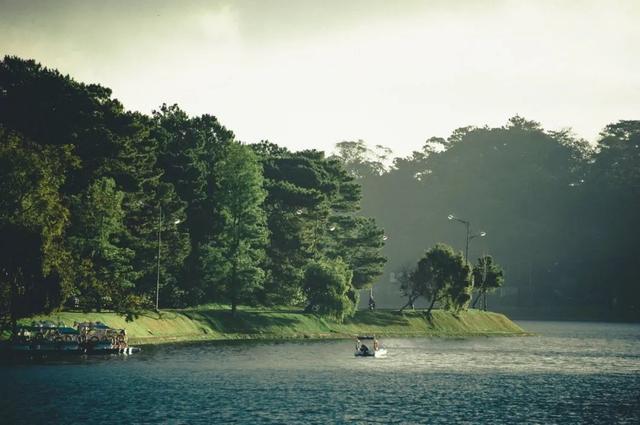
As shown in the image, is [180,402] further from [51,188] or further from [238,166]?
[238,166]

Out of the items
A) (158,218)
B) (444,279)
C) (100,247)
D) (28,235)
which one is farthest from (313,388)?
(444,279)

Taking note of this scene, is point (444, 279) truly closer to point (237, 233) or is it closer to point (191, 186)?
point (237, 233)

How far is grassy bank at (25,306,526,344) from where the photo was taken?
102375mm

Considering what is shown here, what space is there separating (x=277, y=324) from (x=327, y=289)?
925 cm

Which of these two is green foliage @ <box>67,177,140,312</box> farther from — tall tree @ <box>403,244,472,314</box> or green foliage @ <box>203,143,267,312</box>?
tall tree @ <box>403,244,472,314</box>

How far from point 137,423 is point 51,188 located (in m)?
40.7

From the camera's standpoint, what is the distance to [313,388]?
6931 centimetres

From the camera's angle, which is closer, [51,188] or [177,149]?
[51,188]

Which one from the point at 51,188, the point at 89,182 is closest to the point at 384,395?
the point at 51,188

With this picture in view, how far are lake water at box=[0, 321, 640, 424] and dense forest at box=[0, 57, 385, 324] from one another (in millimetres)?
9500

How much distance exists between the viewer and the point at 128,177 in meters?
110

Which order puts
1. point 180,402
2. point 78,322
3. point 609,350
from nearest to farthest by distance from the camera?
point 180,402
point 78,322
point 609,350

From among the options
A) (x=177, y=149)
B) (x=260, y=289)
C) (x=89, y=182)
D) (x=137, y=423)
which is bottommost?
(x=137, y=423)

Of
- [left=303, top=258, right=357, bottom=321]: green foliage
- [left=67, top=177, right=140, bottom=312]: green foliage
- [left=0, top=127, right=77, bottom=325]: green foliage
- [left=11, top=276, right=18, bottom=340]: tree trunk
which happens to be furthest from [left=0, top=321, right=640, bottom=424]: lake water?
[left=303, top=258, right=357, bottom=321]: green foliage
